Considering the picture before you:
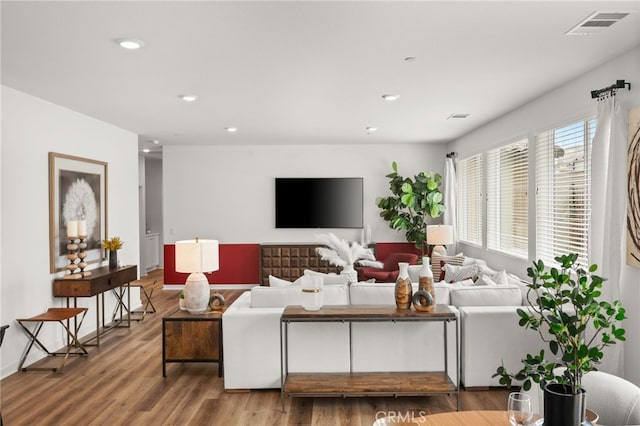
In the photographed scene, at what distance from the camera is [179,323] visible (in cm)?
431

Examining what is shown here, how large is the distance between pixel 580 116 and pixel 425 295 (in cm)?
225

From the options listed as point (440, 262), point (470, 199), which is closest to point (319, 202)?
point (470, 199)

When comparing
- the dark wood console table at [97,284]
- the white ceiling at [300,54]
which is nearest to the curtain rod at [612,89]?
the white ceiling at [300,54]

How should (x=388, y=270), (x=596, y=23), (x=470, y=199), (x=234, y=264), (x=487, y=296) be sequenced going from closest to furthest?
1. (x=596, y=23)
2. (x=487, y=296)
3. (x=470, y=199)
4. (x=388, y=270)
5. (x=234, y=264)

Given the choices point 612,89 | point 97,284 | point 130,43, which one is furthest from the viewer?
point 97,284

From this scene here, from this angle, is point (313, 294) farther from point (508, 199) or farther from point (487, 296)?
point (508, 199)

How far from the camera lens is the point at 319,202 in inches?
347

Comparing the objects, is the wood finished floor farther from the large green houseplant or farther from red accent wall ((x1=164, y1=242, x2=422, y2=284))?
the large green houseplant

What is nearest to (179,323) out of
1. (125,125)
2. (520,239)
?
(125,125)

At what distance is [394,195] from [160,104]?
191 inches

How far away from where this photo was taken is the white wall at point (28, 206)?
4.35 metres

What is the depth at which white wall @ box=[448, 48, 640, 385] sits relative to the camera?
3.45 m

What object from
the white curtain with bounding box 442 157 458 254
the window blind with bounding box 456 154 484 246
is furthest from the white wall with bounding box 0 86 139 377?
the white curtain with bounding box 442 157 458 254

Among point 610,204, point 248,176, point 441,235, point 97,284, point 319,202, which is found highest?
point 248,176
